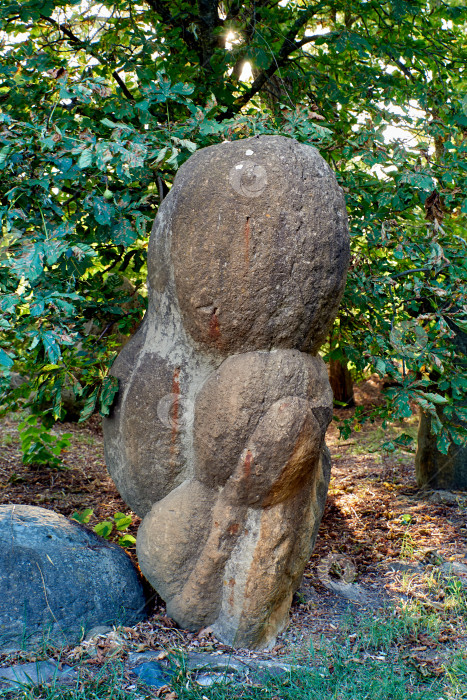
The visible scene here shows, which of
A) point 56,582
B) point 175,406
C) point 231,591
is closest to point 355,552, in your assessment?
point 231,591

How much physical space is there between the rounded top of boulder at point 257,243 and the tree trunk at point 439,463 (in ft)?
10.3

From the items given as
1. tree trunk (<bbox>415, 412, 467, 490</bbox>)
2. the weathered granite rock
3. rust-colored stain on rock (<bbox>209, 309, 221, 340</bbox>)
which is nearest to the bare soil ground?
tree trunk (<bbox>415, 412, 467, 490</bbox>)

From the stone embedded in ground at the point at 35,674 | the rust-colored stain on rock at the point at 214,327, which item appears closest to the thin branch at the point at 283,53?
the rust-colored stain on rock at the point at 214,327

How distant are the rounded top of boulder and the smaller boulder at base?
131 cm

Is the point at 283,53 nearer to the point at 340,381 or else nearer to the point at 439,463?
the point at 439,463

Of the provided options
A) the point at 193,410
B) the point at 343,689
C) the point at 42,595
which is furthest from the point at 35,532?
the point at 343,689

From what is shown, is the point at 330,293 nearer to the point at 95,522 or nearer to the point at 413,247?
the point at 413,247

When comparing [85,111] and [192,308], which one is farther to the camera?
[85,111]

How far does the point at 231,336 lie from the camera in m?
2.97

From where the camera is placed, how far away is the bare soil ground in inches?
120

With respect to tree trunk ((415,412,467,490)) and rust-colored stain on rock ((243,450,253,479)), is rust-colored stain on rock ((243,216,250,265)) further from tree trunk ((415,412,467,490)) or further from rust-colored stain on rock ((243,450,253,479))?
tree trunk ((415,412,467,490))

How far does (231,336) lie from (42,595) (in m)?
1.57

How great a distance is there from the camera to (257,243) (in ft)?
9.30

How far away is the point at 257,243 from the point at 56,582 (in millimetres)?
1945
